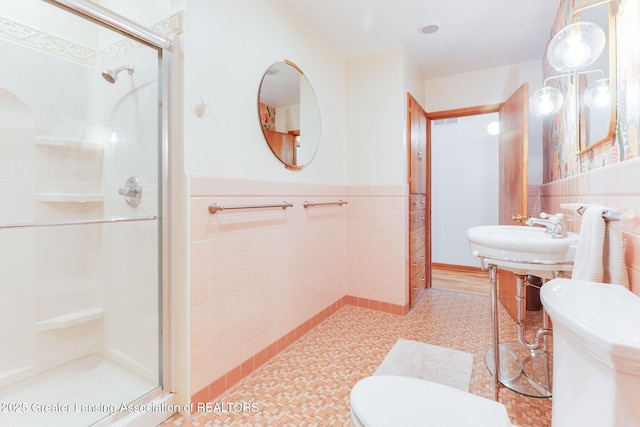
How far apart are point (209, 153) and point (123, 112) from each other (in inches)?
23.5

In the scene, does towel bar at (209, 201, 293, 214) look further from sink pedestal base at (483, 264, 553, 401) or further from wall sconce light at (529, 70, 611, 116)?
wall sconce light at (529, 70, 611, 116)

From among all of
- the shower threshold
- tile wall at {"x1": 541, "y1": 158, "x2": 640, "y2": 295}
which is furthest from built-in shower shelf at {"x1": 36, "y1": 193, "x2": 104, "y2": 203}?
tile wall at {"x1": 541, "y1": 158, "x2": 640, "y2": 295}

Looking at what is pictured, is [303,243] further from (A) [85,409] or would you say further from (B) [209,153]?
(A) [85,409]

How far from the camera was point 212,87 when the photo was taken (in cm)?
153

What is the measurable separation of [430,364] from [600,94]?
1.67 m

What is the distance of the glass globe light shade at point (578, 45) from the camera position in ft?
3.94

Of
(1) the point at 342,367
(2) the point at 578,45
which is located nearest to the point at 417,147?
(2) the point at 578,45

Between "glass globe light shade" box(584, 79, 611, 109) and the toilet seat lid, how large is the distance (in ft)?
4.47

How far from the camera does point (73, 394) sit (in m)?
1.51

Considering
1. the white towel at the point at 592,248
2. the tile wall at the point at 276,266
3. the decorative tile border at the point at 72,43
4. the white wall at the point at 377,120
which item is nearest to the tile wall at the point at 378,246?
the tile wall at the point at 276,266

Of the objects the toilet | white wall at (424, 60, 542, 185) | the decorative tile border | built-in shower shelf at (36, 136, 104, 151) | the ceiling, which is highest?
the ceiling

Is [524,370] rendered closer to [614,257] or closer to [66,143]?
[614,257]

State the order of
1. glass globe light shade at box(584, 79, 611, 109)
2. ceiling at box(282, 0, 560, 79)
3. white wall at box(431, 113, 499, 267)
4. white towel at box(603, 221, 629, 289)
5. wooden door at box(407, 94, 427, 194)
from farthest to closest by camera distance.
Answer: white wall at box(431, 113, 499, 267) → wooden door at box(407, 94, 427, 194) → ceiling at box(282, 0, 560, 79) → glass globe light shade at box(584, 79, 611, 109) → white towel at box(603, 221, 629, 289)

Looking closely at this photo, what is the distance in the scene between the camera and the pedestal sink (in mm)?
1228
